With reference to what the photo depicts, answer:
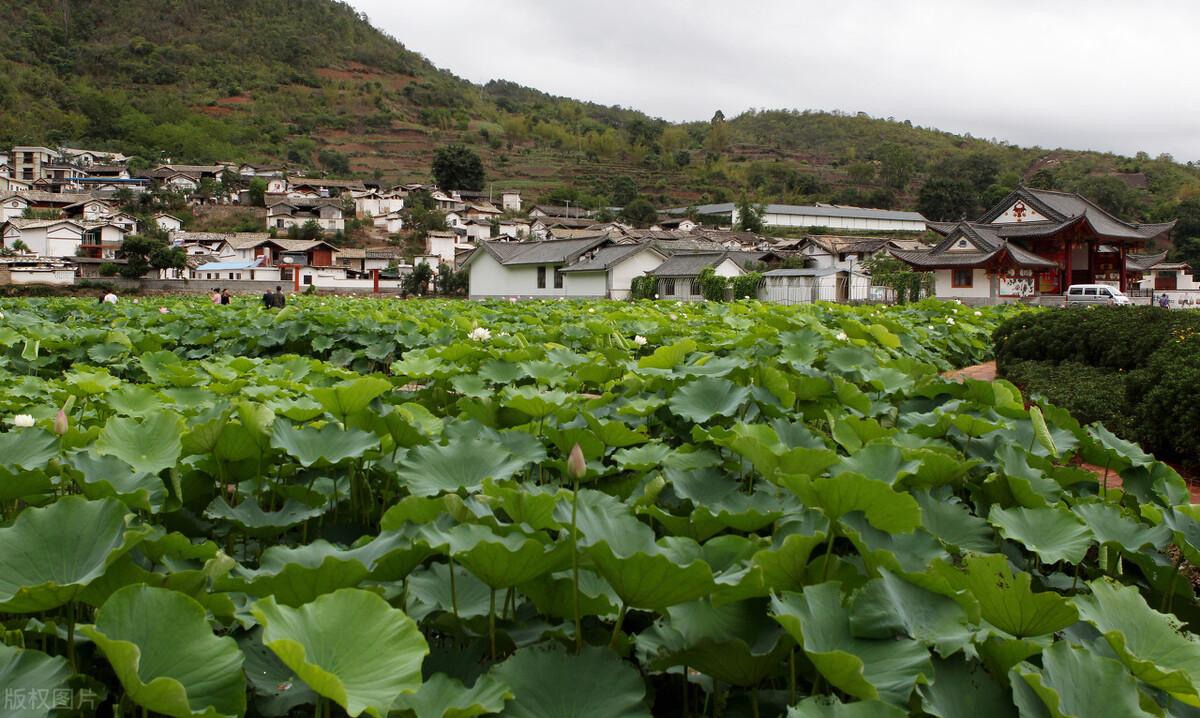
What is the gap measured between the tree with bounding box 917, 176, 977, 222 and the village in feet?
20.8

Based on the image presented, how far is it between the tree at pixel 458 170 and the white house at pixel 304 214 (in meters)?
15.4

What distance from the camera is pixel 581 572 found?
1352 mm

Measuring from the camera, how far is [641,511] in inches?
66.5

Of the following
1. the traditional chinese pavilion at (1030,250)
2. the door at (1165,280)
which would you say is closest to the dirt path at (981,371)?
the traditional chinese pavilion at (1030,250)

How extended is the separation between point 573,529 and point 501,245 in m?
37.6

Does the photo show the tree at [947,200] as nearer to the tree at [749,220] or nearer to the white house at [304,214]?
the tree at [749,220]

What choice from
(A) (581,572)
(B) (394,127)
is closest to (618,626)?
(A) (581,572)

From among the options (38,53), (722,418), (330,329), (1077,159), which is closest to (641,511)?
(722,418)

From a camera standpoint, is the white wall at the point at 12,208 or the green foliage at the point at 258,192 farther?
the green foliage at the point at 258,192

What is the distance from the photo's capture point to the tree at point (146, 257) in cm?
3919

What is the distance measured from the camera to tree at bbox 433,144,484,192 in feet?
244

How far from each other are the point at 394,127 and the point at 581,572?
10592 cm

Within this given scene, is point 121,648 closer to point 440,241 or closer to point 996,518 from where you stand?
point 996,518

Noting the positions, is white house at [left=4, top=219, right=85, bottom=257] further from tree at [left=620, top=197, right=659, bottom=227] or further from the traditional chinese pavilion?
the traditional chinese pavilion
